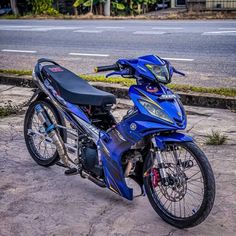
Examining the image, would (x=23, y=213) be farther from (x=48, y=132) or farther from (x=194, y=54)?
(x=194, y=54)

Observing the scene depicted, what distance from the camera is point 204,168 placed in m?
3.37

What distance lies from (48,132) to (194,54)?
6.51 meters

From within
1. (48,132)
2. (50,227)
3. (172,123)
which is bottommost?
(50,227)

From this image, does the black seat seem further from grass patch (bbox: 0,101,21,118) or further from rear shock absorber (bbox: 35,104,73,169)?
grass patch (bbox: 0,101,21,118)

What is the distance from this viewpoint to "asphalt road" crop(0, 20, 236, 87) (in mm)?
9075

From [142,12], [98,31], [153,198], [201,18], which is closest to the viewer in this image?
[153,198]

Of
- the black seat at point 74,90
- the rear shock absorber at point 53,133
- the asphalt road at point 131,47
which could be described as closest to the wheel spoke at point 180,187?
the black seat at point 74,90

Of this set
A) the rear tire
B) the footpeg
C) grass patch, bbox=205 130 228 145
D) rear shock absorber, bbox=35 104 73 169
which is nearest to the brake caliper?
the footpeg

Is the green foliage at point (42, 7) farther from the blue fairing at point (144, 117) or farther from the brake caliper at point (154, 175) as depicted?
the brake caliper at point (154, 175)

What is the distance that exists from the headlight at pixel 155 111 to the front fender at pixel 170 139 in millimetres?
139

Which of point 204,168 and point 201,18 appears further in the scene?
point 201,18

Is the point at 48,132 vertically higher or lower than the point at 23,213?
higher

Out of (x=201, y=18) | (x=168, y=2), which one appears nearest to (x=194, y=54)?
(x=201, y=18)

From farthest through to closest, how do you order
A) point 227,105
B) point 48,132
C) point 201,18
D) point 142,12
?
point 142,12 < point 201,18 < point 227,105 < point 48,132
